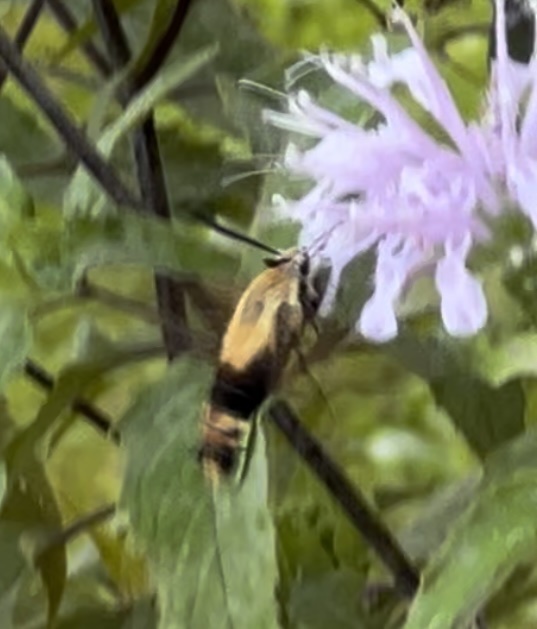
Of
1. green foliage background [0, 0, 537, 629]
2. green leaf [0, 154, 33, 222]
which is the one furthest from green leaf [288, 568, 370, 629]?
green leaf [0, 154, 33, 222]

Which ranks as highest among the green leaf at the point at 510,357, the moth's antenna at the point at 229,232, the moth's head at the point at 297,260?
the moth's head at the point at 297,260

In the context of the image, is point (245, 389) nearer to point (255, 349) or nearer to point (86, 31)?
point (255, 349)

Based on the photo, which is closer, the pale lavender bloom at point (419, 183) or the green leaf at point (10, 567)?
the pale lavender bloom at point (419, 183)

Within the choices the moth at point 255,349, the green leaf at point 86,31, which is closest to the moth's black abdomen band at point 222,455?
the moth at point 255,349

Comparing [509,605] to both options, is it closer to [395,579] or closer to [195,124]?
[395,579]

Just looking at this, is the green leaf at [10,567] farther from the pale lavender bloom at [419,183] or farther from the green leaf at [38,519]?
the pale lavender bloom at [419,183]

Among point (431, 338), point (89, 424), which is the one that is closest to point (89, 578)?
point (89, 424)

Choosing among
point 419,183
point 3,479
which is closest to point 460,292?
point 419,183

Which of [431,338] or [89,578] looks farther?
[89,578]
